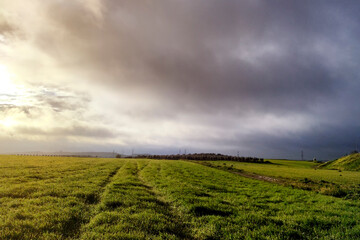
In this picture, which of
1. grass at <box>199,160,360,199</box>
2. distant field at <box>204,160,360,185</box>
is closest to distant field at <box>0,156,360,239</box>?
grass at <box>199,160,360,199</box>

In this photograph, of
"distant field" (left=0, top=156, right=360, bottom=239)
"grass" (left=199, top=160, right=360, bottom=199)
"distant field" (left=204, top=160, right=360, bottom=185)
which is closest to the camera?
A: "distant field" (left=0, top=156, right=360, bottom=239)

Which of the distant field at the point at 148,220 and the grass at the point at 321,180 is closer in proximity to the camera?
the distant field at the point at 148,220

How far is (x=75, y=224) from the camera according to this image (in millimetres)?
9680

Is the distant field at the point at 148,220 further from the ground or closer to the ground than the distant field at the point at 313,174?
further from the ground

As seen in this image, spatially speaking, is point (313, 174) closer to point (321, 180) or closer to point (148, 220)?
point (321, 180)

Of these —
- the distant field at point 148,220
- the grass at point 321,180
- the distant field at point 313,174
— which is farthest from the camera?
the distant field at point 313,174

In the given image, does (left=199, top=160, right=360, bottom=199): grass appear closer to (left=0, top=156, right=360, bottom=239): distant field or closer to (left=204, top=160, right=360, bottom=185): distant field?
(left=204, top=160, right=360, bottom=185): distant field

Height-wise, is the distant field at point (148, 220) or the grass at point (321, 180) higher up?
the distant field at point (148, 220)

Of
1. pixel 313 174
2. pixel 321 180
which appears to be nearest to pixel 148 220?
pixel 321 180

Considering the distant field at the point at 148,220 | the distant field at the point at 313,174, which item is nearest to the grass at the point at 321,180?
the distant field at the point at 313,174

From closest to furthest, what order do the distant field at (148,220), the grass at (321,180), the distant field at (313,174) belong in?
the distant field at (148,220), the grass at (321,180), the distant field at (313,174)

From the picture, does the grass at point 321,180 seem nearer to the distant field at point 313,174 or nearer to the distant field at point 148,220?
the distant field at point 313,174

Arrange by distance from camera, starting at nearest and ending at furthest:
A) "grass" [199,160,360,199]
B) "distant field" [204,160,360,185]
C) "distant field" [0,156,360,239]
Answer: "distant field" [0,156,360,239] → "grass" [199,160,360,199] → "distant field" [204,160,360,185]

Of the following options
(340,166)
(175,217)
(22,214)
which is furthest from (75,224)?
(340,166)
